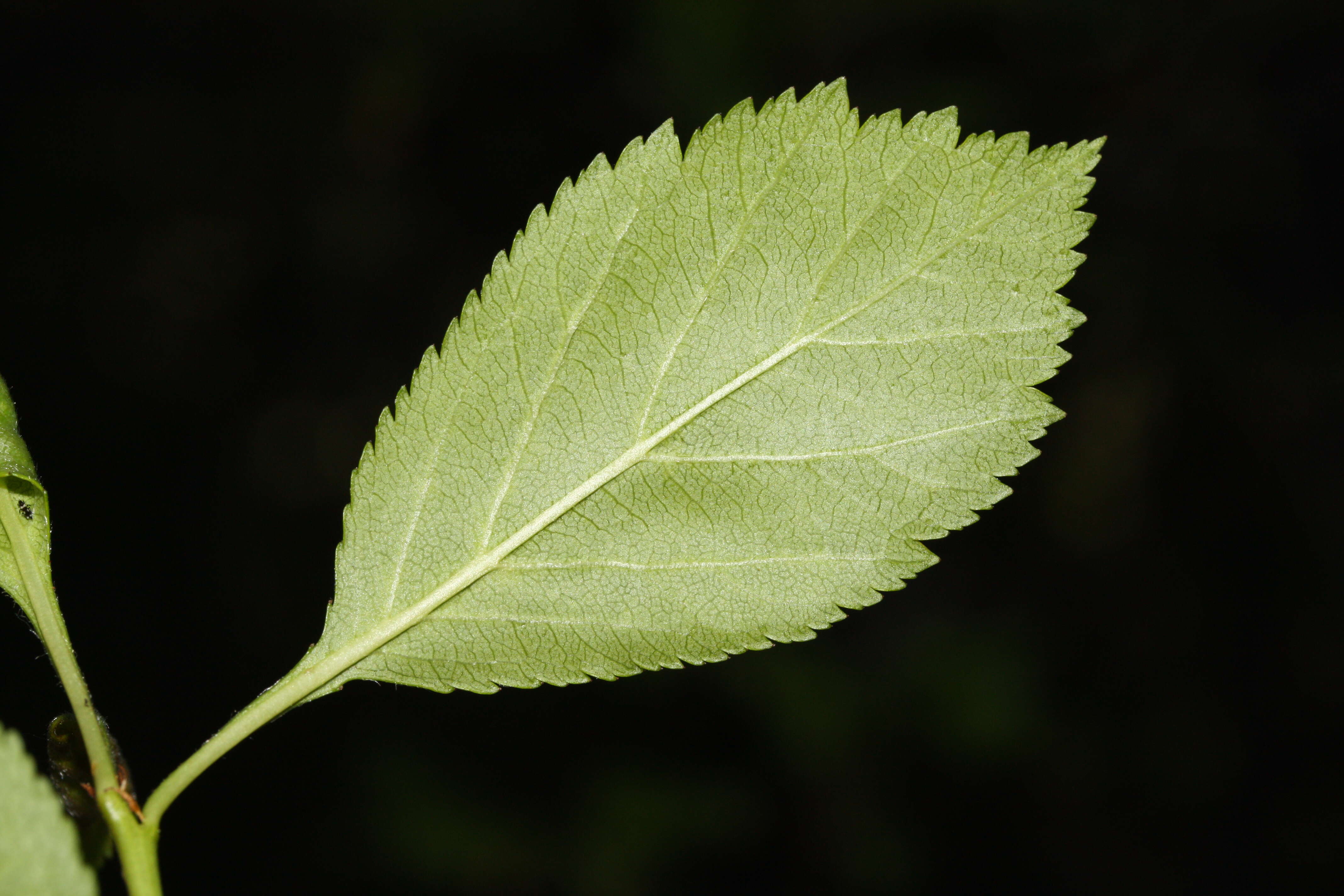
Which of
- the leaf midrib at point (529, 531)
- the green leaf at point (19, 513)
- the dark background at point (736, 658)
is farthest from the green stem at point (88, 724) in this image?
the dark background at point (736, 658)

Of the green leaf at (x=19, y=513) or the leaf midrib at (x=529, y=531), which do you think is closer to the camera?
the green leaf at (x=19, y=513)

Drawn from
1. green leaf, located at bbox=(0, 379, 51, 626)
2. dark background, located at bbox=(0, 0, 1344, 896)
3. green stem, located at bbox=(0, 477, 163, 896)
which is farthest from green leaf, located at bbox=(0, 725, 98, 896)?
dark background, located at bbox=(0, 0, 1344, 896)

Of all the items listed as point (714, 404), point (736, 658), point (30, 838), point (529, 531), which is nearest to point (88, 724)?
point (30, 838)

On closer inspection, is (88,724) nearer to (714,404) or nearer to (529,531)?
(529,531)

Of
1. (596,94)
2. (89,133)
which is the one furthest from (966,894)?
(89,133)

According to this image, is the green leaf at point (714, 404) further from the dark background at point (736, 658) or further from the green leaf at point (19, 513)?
the dark background at point (736, 658)
